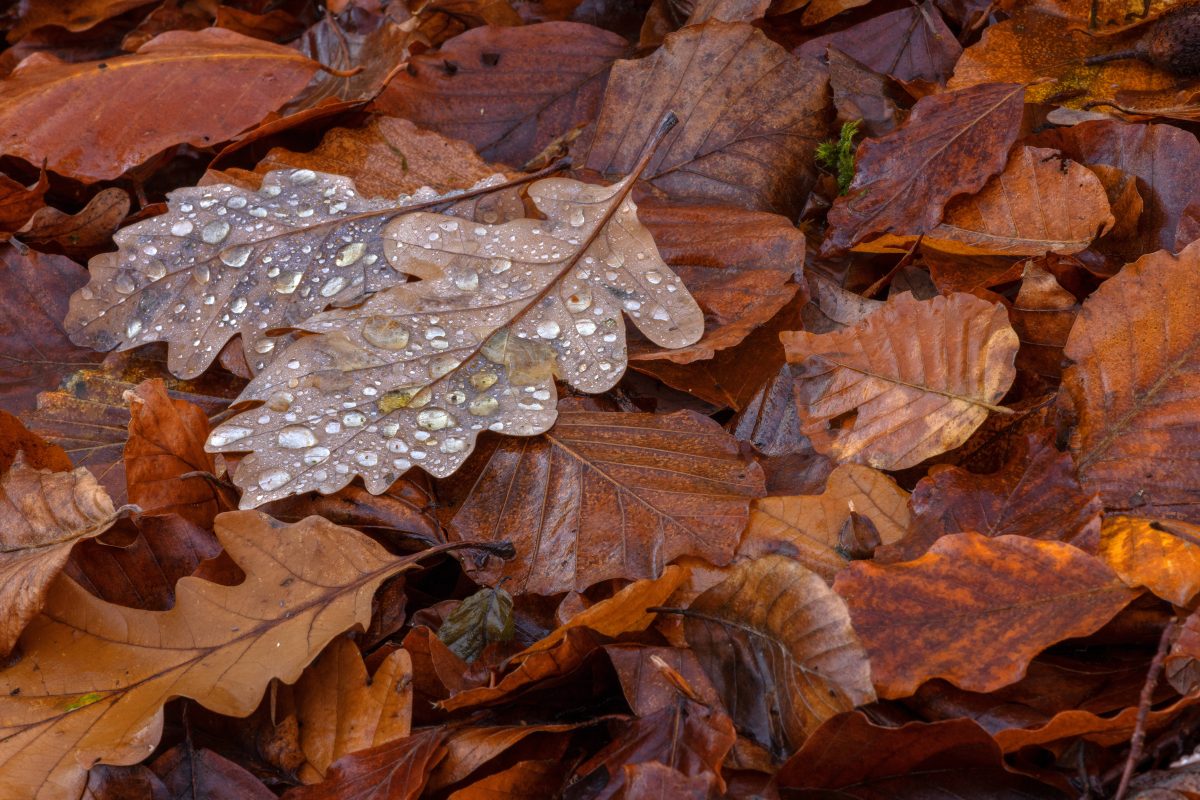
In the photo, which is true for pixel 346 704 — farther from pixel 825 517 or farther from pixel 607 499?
pixel 825 517

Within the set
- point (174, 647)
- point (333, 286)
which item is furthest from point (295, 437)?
point (333, 286)

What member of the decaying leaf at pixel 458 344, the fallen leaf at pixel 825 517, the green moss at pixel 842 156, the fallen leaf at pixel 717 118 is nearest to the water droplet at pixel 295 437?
the decaying leaf at pixel 458 344

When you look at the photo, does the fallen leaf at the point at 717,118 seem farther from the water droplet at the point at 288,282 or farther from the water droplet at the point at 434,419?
the water droplet at the point at 434,419

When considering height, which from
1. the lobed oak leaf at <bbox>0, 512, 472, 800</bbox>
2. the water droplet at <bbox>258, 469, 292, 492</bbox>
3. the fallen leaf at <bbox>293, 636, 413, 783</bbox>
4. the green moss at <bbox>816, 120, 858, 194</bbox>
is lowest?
the fallen leaf at <bbox>293, 636, 413, 783</bbox>

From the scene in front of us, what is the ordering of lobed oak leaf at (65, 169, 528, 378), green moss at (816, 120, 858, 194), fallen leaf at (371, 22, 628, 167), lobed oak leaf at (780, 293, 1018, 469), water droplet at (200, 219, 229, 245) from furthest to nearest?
fallen leaf at (371, 22, 628, 167) < green moss at (816, 120, 858, 194) < water droplet at (200, 219, 229, 245) < lobed oak leaf at (65, 169, 528, 378) < lobed oak leaf at (780, 293, 1018, 469)

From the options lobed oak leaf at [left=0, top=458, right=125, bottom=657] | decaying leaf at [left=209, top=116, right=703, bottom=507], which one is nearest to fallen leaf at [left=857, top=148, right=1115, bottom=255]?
decaying leaf at [left=209, top=116, right=703, bottom=507]

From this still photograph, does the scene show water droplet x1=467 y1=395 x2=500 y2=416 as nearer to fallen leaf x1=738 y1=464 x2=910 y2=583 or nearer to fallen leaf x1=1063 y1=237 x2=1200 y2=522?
fallen leaf x1=738 y1=464 x2=910 y2=583
